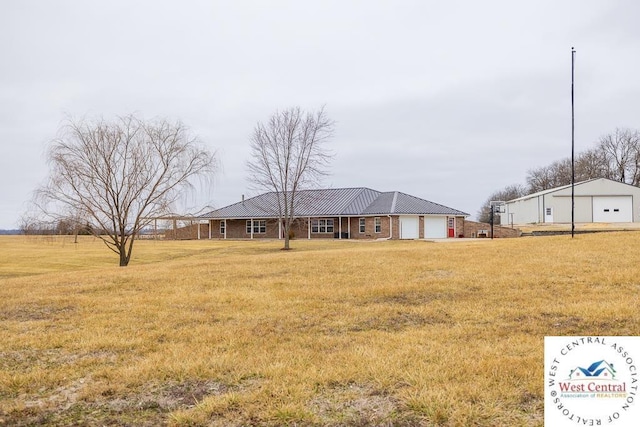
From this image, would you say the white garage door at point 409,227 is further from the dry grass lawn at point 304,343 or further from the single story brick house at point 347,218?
the dry grass lawn at point 304,343

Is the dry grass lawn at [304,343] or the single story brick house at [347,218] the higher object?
the single story brick house at [347,218]

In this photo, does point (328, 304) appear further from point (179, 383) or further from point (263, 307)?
point (179, 383)

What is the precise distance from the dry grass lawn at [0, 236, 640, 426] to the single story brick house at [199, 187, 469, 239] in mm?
30151

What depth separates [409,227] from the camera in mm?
45250

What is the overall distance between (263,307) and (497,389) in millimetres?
5157

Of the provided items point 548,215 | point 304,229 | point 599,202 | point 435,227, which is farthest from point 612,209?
point 304,229

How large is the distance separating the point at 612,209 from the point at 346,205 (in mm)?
26285

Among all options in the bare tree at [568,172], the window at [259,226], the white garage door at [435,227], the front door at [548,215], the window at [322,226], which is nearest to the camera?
the white garage door at [435,227]

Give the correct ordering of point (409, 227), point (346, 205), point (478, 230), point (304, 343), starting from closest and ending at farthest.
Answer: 1. point (304, 343)
2. point (409, 227)
3. point (478, 230)
4. point (346, 205)

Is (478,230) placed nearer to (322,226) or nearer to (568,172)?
(322,226)

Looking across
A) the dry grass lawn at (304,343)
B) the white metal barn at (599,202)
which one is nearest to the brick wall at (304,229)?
the white metal barn at (599,202)

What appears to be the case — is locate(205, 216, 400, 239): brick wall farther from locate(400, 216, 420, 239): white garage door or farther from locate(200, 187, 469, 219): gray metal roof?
locate(200, 187, 469, 219): gray metal roof

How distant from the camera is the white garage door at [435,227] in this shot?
46.0 meters

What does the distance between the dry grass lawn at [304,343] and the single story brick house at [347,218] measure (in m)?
30.2
